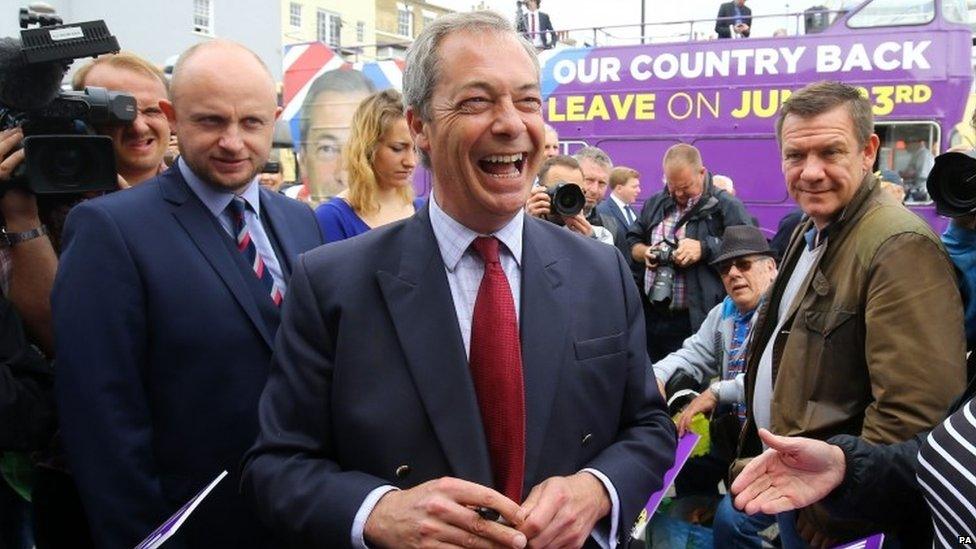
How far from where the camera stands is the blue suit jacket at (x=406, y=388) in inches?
60.1

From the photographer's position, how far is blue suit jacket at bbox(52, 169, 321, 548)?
188 cm

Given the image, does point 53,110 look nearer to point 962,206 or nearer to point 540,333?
point 540,333

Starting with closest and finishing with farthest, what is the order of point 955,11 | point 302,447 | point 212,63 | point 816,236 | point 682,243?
point 302,447
point 212,63
point 816,236
point 682,243
point 955,11

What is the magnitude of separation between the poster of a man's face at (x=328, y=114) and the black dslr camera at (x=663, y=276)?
6.58 m

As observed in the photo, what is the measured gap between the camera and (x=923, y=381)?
7.07 feet

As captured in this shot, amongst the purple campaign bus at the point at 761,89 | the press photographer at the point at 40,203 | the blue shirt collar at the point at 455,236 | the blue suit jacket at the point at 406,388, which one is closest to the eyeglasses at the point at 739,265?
the blue suit jacket at the point at 406,388

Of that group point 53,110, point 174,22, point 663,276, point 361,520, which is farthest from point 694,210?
point 174,22

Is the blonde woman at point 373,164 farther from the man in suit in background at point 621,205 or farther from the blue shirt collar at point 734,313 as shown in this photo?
the man in suit in background at point 621,205

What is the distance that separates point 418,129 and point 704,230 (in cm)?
413

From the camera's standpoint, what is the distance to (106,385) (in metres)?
1.88

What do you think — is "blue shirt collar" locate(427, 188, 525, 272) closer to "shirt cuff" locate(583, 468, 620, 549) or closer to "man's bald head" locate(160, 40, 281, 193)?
"shirt cuff" locate(583, 468, 620, 549)

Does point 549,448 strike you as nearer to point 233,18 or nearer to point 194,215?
point 194,215

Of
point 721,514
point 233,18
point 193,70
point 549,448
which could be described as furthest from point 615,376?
point 233,18

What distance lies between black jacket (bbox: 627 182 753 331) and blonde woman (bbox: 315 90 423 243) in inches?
95.9
